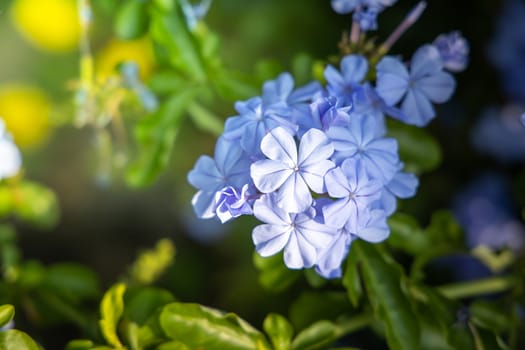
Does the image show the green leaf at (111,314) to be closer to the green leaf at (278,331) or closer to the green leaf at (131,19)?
the green leaf at (278,331)

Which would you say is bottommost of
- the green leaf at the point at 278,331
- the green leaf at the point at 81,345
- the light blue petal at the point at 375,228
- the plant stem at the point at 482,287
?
the plant stem at the point at 482,287

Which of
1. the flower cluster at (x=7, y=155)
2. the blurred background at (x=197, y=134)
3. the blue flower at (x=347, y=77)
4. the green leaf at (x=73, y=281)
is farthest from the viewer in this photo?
the blurred background at (x=197, y=134)

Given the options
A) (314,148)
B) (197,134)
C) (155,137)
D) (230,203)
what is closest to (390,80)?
(314,148)

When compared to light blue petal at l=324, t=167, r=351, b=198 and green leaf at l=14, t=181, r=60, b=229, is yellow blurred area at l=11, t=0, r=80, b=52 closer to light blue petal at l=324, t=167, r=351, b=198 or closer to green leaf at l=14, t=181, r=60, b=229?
green leaf at l=14, t=181, r=60, b=229

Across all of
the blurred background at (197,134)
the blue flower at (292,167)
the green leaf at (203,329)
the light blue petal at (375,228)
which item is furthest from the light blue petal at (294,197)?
the blurred background at (197,134)

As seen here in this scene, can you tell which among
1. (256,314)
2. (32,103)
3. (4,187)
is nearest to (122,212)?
(32,103)

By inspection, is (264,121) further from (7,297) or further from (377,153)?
(7,297)
